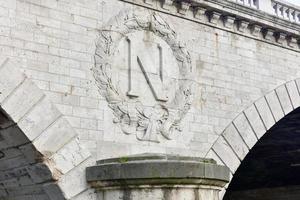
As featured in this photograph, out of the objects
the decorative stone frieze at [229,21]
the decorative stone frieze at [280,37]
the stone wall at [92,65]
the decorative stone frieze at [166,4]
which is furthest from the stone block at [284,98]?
the decorative stone frieze at [166,4]

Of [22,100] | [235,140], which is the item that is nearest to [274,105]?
[235,140]

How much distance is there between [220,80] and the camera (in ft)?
32.1

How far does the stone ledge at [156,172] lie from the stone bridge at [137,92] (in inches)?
0.6

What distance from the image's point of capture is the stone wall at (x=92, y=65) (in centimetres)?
751

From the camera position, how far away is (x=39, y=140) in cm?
735

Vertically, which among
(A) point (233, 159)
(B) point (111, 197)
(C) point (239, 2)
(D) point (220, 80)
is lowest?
(B) point (111, 197)

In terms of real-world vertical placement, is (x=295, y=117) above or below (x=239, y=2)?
below

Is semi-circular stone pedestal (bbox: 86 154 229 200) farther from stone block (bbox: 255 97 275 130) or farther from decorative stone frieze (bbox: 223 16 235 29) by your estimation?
decorative stone frieze (bbox: 223 16 235 29)

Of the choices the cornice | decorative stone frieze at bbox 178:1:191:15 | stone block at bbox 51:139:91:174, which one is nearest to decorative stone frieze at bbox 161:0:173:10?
the cornice

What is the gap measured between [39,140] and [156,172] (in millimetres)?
1643

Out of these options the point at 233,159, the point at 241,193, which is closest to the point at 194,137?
the point at 233,159

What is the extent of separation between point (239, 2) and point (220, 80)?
167 cm

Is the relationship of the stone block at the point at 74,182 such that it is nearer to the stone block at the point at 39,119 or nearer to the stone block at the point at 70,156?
the stone block at the point at 70,156

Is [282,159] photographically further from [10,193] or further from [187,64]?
[10,193]
